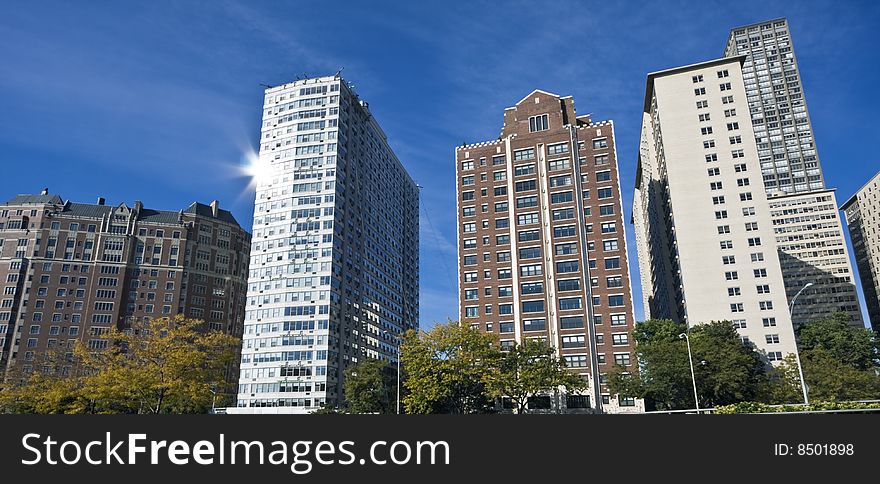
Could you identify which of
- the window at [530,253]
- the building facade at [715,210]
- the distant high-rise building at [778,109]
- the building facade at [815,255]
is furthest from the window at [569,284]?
the distant high-rise building at [778,109]

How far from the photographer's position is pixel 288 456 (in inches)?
479

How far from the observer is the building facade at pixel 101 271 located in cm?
12619

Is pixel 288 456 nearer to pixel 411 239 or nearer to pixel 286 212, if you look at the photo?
pixel 286 212

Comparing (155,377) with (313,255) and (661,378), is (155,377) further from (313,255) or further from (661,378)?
(313,255)

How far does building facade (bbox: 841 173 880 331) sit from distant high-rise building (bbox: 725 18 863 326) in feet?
36.6

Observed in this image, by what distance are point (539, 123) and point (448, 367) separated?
55.9m

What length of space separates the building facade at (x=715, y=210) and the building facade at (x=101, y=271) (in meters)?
112

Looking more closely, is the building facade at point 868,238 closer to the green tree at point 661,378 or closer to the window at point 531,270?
the window at point 531,270

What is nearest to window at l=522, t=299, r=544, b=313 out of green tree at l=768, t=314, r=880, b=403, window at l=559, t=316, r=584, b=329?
window at l=559, t=316, r=584, b=329

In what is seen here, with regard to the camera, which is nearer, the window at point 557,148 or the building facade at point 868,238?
the window at point 557,148

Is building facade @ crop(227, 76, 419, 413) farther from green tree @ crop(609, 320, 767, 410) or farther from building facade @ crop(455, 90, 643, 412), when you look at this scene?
green tree @ crop(609, 320, 767, 410)

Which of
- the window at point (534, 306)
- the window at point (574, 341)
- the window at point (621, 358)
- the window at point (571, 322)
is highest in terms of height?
the window at point (534, 306)

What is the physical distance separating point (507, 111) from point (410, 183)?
66.6 metres

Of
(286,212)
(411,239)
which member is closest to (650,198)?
(411,239)
